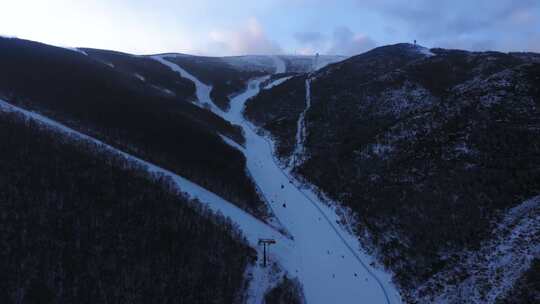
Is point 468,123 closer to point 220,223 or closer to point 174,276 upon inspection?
point 220,223

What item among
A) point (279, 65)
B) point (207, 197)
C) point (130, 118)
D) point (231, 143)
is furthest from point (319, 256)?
point (279, 65)

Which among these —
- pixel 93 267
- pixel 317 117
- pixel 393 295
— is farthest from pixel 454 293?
pixel 317 117

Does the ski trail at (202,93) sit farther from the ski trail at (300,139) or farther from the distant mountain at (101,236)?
the distant mountain at (101,236)

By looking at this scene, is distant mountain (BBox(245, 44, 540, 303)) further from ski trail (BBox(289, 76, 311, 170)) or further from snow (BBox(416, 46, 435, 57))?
snow (BBox(416, 46, 435, 57))

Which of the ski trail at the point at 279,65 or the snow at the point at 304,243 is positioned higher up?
the ski trail at the point at 279,65

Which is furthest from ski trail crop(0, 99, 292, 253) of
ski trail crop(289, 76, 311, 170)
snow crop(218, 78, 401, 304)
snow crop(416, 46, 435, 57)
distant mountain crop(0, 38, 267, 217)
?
snow crop(416, 46, 435, 57)

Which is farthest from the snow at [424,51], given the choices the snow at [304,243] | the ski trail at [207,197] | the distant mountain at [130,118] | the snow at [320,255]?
the ski trail at [207,197]

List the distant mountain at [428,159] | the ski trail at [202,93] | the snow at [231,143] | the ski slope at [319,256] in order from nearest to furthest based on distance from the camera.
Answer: the ski slope at [319,256] → the distant mountain at [428,159] → the snow at [231,143] → the ski trail at [202,93]
